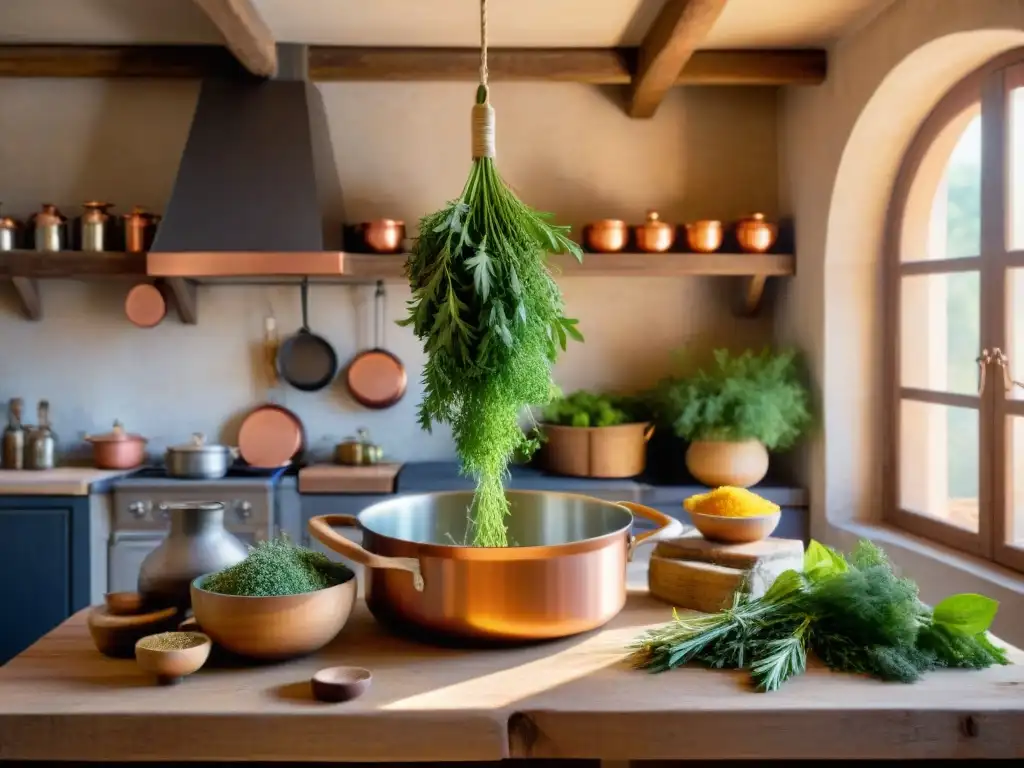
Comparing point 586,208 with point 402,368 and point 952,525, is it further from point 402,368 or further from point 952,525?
point 952,525

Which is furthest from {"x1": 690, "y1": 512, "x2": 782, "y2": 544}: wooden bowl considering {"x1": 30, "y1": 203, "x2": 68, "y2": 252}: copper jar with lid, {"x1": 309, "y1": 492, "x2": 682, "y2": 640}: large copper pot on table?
{"x1": 30, "y1": 203, "x2": 68, "y2": 252}: copper jar with lid

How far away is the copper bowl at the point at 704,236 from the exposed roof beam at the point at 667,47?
1.65 ft

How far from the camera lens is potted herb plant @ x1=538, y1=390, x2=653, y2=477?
322 cm

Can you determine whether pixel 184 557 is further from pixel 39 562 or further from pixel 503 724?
pixel 39 562

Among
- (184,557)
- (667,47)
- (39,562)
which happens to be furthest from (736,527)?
(39,562)

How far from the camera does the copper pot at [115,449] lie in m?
3.40

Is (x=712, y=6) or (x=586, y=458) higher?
(x=712, y=6)

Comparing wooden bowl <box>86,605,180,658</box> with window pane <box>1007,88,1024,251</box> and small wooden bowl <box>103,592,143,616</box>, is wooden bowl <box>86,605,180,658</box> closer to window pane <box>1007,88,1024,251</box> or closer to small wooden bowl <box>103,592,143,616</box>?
small wooden bowl <box>103,592,143,616</box>

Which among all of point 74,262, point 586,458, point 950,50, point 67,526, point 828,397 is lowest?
point 67,526

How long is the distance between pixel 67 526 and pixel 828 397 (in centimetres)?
261

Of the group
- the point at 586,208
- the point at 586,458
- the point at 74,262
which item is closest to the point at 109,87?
the point at 74,262

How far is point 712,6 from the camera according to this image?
251cm

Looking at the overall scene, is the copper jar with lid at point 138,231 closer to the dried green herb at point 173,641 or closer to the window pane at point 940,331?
the dried green herb at point 173,641

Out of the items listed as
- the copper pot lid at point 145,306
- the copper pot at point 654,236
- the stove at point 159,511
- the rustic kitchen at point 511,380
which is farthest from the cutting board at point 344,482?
the copper pot at point 654,236
